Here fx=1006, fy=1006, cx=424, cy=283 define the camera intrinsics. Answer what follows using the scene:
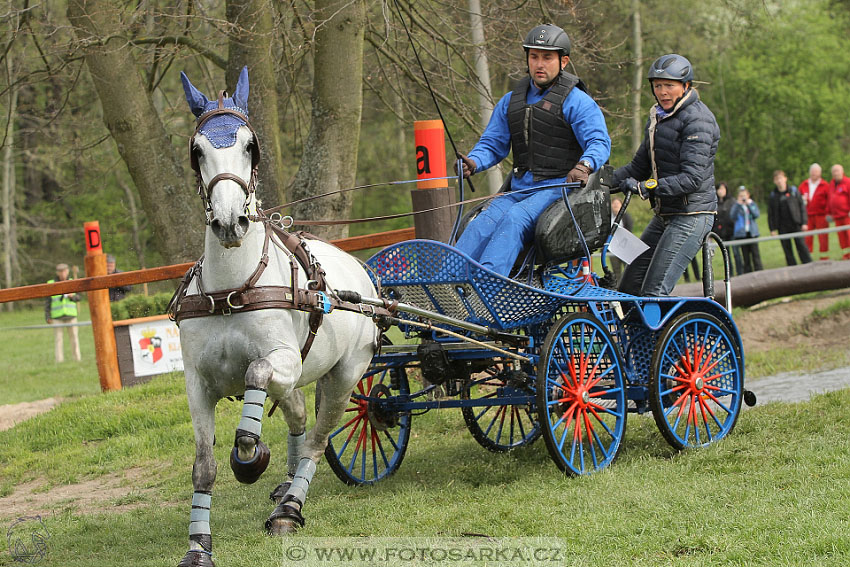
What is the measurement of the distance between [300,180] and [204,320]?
5285 millimetres

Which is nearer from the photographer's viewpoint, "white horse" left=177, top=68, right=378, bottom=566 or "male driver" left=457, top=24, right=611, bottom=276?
"white horse" left=177, top=68, right=378, bottom=566

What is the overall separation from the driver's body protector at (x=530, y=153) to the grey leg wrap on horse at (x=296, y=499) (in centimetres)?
152

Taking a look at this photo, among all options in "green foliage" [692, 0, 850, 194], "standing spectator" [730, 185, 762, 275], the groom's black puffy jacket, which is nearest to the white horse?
the groom's black puffy jacket

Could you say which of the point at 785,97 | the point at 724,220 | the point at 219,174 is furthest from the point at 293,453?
the point at 785,97

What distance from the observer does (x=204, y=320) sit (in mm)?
4672

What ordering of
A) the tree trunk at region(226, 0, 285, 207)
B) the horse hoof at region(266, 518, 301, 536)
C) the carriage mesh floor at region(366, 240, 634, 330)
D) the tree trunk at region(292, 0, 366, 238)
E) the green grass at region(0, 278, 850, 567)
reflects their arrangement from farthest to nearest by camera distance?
1. the tree trunk at region(226, 0, 285, 207)
2. the tree trunk at region(292, 0, 366, 238)
3. the carriage mesh floor at region(366, 240, 634, 330)
4. the horse hoof at region(266, 518, 301, 536)
5. the green grass at region(0, 278, 850, 567)

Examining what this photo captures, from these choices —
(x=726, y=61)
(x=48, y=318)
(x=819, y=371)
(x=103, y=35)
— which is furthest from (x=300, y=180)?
A: (x=726, y=61)

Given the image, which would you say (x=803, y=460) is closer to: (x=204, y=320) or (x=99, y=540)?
(x=204, y=320)

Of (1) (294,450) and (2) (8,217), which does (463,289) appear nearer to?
(1) (294,450)

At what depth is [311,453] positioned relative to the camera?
5539 millimetres

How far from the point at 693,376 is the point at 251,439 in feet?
10.3

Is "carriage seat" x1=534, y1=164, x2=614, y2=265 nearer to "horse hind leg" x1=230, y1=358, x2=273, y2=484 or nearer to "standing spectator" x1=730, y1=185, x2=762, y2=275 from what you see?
"horse hind leg" x1=230, y1=358, x2=273, y2=484

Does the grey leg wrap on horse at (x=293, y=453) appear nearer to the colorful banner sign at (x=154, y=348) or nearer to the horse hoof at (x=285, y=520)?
the horse hoof at (x=285, y=520)

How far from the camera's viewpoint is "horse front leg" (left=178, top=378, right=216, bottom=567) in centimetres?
459
